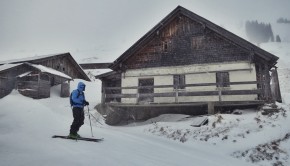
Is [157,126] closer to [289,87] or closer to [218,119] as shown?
[218,119]

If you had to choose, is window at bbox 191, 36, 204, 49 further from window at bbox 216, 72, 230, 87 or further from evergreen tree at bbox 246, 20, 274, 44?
evergreen tree at bbox 246, 20, 274, 44

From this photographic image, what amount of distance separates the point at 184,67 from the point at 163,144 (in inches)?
396

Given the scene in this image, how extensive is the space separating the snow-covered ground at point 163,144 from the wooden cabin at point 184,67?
7.87 feet

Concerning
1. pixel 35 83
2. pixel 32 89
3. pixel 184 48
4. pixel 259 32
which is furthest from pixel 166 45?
pixel 259 32

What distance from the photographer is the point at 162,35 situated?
1883 centimetres

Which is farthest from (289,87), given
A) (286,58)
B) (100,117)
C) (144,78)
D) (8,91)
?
(8,91)

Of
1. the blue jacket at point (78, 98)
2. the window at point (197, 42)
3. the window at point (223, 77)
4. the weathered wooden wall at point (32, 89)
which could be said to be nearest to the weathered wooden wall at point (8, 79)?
the weathered wooden wall at point (32, 89)

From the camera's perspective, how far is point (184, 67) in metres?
17.8

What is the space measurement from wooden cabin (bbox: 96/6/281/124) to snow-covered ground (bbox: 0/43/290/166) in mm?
2399

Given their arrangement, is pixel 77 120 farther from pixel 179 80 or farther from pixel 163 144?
pixel 179 80

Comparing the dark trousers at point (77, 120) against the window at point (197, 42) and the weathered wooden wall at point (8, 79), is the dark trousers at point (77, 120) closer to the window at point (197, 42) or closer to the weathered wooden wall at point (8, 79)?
the window at point (197, 42)

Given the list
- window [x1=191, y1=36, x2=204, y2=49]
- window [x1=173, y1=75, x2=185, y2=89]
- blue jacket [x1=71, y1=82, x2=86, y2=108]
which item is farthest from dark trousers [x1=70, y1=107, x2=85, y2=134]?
window [x1=191, y1=36, x2=204, y2=49]

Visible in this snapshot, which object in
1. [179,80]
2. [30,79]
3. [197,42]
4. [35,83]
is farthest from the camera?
[30,79]

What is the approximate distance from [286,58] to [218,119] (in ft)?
239
